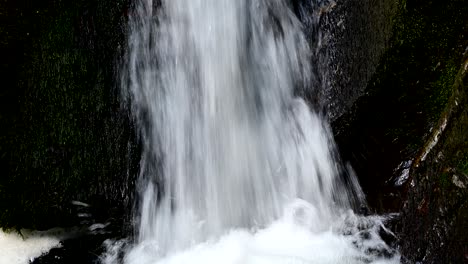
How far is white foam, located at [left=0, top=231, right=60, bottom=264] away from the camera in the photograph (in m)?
3.62

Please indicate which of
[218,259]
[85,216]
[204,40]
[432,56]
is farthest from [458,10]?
A: [85,216]

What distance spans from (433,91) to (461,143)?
0.53 m

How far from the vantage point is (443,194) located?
8.68 ft

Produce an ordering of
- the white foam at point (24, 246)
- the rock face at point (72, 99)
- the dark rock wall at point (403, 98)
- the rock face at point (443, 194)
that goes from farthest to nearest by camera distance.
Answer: the white foam at point (24, 246), the rock face at point (72, 99), the dark rock wall at point (403, 98), the rock face at point (443, 194)

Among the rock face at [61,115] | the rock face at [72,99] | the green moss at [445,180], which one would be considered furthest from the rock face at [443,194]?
the rock face at [61,115]

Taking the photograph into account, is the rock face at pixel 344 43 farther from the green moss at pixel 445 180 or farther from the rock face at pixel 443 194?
the green moss at pixel 445 180

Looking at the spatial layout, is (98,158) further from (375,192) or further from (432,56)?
(432,56)

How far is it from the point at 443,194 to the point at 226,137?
150 centimetres

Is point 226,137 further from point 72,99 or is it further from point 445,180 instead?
point 445,180

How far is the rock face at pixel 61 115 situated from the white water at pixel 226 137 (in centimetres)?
15

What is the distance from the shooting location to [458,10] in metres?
2.95

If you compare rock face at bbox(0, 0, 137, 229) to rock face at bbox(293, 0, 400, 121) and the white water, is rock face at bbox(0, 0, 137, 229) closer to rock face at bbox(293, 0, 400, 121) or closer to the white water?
the white water

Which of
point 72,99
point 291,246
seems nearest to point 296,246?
point 291,246

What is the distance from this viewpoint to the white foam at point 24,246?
3.62 meters
